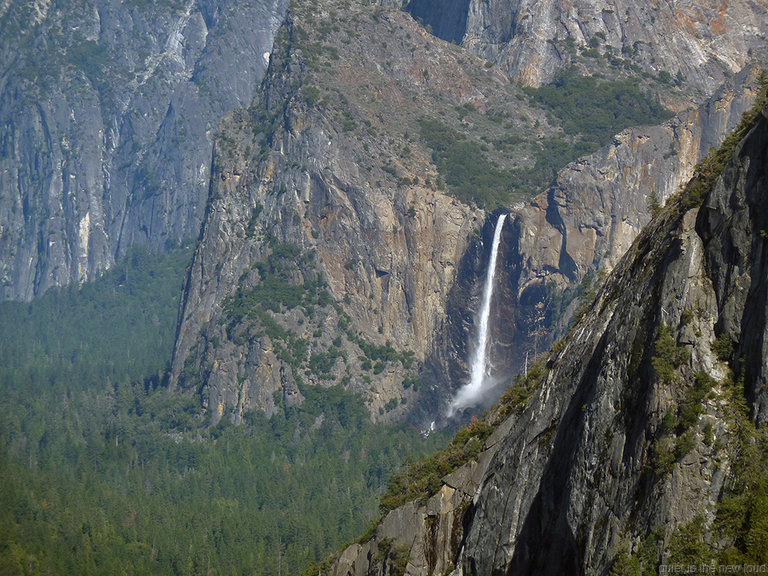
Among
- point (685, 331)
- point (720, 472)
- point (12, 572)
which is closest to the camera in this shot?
point (720, 472)

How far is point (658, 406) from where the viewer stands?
67750 millimetres

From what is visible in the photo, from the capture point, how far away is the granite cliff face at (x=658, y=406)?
6438 centimetres

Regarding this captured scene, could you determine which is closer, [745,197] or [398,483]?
[745,197]

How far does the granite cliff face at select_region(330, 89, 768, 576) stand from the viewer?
64.4m

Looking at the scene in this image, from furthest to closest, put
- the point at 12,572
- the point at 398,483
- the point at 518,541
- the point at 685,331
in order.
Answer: the point at 12,572 < the point at 398,483 < the point at 518,541 < the point at 685,331

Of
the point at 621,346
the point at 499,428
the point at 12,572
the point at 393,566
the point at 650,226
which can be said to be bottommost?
the point at 12,572

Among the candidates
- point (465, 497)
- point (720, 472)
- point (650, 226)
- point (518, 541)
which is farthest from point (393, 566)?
point (720, 472)

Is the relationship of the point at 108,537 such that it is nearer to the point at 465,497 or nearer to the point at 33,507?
the point at 33,507

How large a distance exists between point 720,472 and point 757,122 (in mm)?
17722

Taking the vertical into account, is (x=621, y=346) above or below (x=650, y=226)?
below

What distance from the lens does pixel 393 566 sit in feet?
325

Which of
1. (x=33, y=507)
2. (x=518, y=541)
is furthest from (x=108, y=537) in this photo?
(x=518, y=541)

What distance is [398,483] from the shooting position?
120 metres

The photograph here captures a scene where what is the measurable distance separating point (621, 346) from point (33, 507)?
127 m
